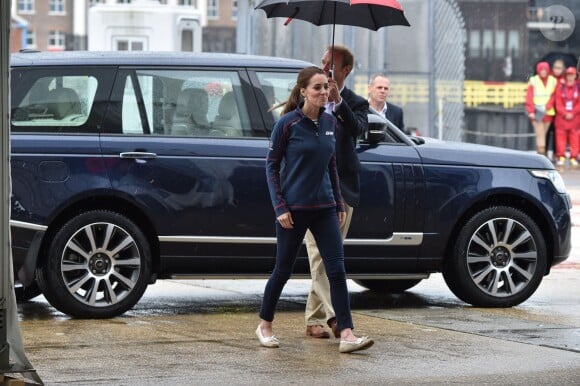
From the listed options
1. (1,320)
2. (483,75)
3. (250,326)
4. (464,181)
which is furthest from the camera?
(483,75)

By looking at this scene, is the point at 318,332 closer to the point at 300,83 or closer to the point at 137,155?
the point at 300,83

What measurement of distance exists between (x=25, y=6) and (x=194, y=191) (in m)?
121

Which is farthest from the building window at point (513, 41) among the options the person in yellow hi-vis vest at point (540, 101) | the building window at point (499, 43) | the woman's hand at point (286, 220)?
the woman's hand at point (286, 220)

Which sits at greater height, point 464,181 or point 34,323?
point 464,181

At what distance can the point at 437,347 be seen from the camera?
891cm

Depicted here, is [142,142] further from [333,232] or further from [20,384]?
[20,384]

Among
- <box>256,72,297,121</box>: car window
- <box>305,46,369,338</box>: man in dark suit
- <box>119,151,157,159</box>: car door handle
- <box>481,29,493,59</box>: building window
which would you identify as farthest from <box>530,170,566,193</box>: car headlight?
<box>481,29,493,59</box>: building window

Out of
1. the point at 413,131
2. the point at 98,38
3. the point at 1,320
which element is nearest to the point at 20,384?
the point at 1,320

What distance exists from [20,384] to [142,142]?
3700 millimetres

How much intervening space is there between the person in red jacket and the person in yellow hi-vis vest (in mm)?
253

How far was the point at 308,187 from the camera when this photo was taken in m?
8.68

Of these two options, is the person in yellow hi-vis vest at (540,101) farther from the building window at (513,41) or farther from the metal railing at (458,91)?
the building window at (513,41)

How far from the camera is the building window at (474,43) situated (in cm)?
3011

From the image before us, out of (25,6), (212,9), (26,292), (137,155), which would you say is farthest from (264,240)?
(25,6)
